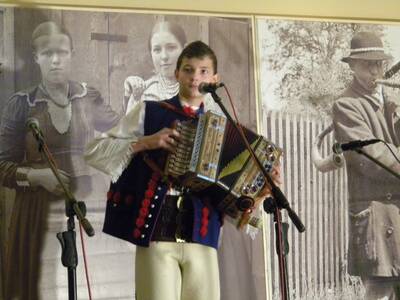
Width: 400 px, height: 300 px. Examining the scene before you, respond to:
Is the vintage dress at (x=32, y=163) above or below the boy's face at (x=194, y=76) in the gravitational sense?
below

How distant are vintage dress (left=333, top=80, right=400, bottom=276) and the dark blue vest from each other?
0.94 metres

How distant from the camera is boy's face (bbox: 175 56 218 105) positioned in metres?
2.80

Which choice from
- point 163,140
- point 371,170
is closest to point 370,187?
point 371,170

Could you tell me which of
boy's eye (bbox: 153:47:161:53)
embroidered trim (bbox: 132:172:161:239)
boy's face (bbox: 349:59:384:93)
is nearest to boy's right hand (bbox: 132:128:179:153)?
embroidered trim (bbox: 132:172:161:239)

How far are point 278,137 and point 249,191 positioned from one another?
2.51 feet

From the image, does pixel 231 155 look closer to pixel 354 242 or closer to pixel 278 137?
pixel 278 137

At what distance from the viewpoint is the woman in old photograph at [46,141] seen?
2938mm

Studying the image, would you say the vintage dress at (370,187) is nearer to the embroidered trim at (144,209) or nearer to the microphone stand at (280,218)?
the microphone stand at (280,218)

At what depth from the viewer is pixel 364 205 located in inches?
135

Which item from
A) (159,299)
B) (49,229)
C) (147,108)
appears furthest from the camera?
(49,229)

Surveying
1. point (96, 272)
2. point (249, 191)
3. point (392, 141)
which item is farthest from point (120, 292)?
point (392, 141)

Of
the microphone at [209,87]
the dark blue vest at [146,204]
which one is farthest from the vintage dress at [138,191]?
the microphone at [209,87]

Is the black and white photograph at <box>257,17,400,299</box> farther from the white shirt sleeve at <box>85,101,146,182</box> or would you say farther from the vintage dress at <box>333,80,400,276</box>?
the white shirt sleeve at <box>85,101,146,182</box>

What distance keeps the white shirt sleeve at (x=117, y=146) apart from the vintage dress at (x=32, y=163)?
0.76ft
